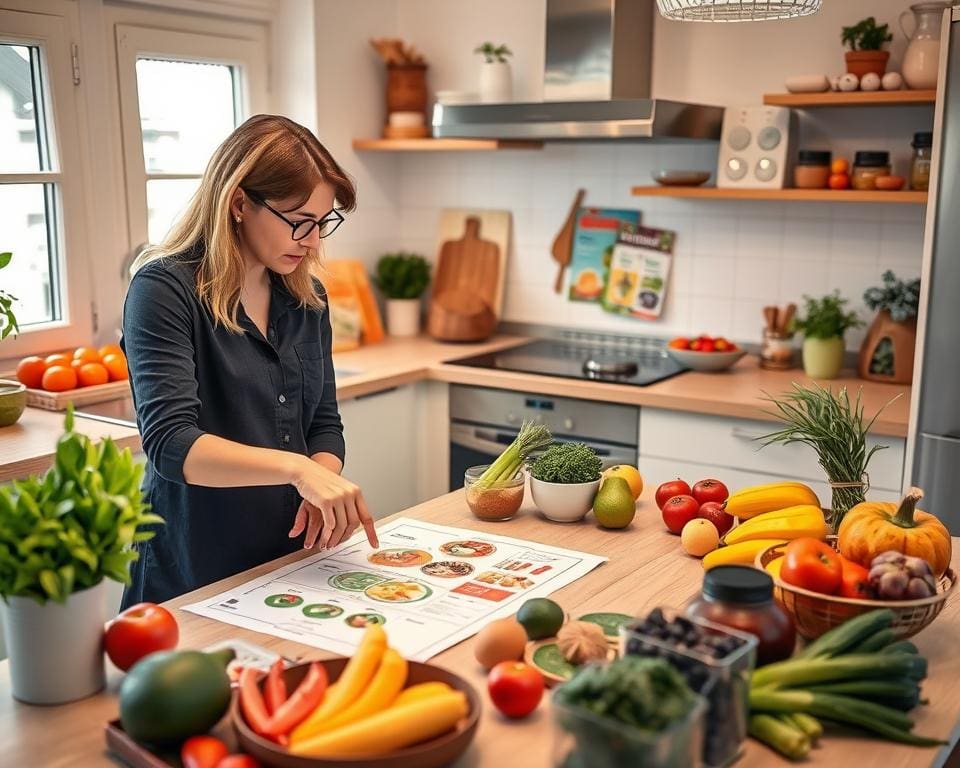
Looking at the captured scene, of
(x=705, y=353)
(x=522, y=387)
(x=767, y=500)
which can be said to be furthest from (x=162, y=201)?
(x=767, y=500)

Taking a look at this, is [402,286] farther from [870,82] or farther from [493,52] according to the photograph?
[870,82]

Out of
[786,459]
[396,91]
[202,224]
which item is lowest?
[786,459]

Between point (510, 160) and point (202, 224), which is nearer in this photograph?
point (202, 224)

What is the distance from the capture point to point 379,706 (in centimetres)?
125

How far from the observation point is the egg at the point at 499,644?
1464mm

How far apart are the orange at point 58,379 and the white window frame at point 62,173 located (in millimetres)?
282

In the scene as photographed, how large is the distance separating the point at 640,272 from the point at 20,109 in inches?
83.8

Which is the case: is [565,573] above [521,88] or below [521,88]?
below

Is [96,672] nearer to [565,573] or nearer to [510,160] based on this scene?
[565,573]

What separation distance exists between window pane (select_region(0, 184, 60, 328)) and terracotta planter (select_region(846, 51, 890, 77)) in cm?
245

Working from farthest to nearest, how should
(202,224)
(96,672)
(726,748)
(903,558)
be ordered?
(202,224)
(903,558)
(96,672)
(726,748)

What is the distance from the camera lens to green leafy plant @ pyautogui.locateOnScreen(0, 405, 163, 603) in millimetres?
1331

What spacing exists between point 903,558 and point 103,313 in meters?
2.76

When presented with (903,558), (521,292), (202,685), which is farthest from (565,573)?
(521,292)
